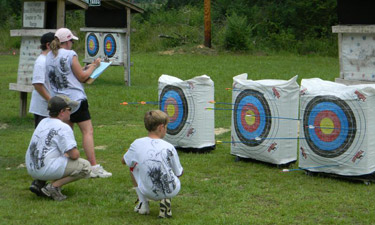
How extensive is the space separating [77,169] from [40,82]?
49.0 inches

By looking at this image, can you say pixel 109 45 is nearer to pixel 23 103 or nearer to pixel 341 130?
pixel 23 103

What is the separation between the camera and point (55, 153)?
5.34 meters

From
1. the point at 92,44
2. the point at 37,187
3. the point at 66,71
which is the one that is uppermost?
the point at 92,44

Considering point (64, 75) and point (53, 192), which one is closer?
point (53, 192)

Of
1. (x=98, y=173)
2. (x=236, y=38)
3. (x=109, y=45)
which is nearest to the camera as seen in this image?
(x=98, y=173)

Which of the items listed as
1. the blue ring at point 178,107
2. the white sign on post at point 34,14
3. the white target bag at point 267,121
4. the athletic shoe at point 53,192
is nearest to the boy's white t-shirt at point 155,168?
the athletic shoe at point 53,192

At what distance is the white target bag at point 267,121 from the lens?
6.80 metres

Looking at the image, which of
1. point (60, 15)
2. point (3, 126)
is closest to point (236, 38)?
point (60, 15)

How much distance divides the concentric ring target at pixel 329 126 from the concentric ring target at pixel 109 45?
9.79 m

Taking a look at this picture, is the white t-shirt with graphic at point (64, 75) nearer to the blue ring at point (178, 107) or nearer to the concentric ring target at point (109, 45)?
the blue ring at point (178, 107)

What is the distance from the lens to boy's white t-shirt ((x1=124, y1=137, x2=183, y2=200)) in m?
4.92

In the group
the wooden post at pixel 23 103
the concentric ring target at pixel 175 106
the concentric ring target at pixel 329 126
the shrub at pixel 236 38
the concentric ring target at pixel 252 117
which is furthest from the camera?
the shrub at pixel 236 38

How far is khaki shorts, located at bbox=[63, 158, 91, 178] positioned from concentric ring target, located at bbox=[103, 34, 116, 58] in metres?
10.4

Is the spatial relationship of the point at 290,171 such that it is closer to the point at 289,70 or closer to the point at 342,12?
the point at 342,12
